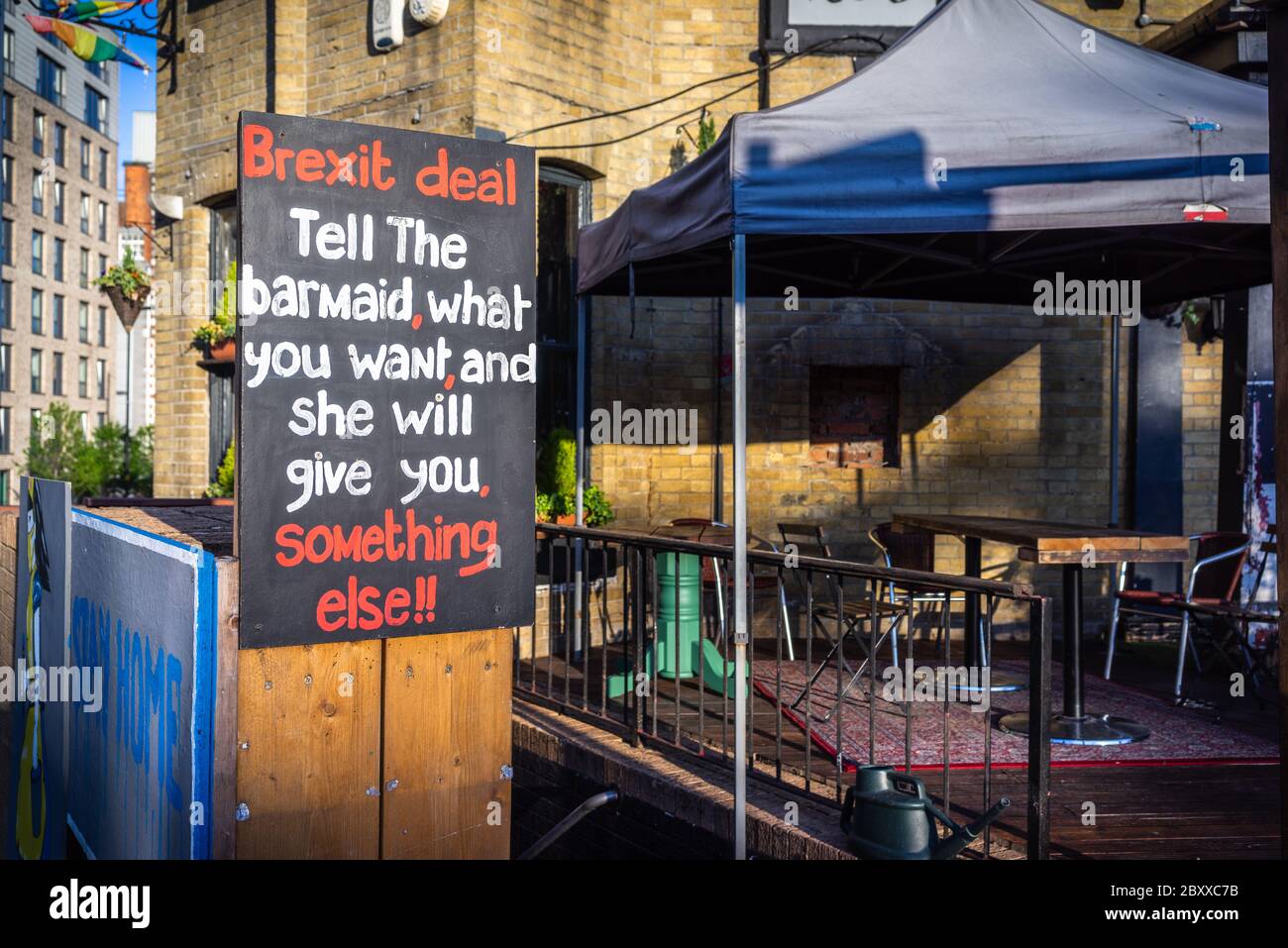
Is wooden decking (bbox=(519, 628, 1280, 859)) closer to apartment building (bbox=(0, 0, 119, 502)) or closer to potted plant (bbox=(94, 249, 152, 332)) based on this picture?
potted plant (bbox=(94, 249, 152, 332))

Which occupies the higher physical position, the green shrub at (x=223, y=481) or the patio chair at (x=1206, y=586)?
the green shrub at (x=223, y=481)

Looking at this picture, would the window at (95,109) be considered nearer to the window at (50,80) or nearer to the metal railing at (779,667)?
the window at (50,80)

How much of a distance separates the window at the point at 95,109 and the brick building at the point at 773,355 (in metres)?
55.4

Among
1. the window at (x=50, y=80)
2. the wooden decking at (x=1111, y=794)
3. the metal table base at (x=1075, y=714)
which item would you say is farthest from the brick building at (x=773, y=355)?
the window at (x=50, y=80)

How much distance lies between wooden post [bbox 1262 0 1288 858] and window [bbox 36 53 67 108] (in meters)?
58.2

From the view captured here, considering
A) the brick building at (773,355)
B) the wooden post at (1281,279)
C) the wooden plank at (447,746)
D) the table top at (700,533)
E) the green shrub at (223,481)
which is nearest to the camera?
the wooden post at (1281,279)

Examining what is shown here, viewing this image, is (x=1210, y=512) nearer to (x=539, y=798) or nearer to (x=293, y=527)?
(x=539, y=798)

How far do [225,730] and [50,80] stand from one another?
2313 inches

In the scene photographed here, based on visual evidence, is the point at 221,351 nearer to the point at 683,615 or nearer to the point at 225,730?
the point at 683,615

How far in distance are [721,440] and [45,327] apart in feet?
174

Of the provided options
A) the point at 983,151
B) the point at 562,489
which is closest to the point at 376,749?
the point at 983,151

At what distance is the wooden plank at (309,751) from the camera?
2881 millimetres

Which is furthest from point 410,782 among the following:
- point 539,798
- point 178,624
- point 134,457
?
point 134,457

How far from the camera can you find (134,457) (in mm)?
15812
